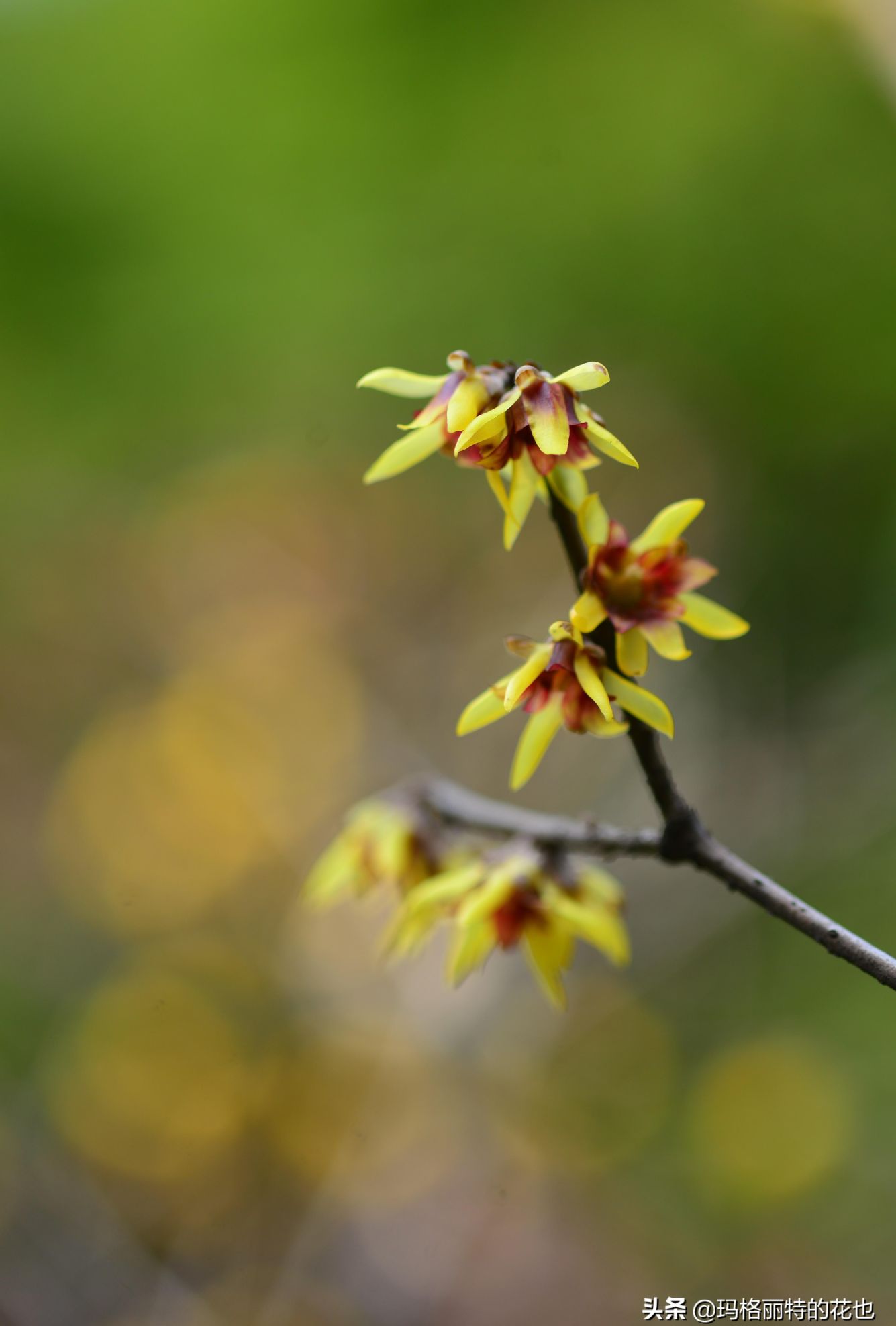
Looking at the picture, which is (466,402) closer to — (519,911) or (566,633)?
(566,633)

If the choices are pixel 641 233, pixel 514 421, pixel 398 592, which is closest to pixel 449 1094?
pixel 398 592

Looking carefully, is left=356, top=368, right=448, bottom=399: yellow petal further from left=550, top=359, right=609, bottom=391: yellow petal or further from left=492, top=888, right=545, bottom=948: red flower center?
left=492, top=888, right=545, bottom=948: red flower center

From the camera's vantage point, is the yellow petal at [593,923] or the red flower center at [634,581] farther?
the yellow petal at [593,923]

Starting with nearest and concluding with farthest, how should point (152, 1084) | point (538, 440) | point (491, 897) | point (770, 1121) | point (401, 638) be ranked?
point (538, 440), point (491, 897), point (770, 1121), point (152, 1084), point (401, 638)

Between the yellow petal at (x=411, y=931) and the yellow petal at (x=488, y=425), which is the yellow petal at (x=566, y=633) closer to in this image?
the yellow petal at (x=488, y=425)

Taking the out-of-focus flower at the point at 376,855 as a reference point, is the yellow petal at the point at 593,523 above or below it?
above

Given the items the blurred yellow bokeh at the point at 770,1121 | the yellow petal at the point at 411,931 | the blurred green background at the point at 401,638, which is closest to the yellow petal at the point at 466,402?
the yellow petal at the point at 411,931

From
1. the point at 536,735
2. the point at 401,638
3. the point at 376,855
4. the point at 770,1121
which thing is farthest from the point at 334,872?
the point at 401,638

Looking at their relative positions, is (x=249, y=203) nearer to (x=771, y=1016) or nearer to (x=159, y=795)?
(x=159, y=795)
